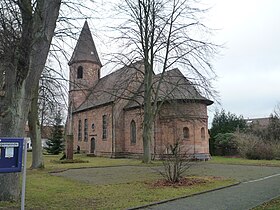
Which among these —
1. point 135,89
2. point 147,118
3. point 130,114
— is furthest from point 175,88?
point 130,114

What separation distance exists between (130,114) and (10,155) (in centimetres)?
3165

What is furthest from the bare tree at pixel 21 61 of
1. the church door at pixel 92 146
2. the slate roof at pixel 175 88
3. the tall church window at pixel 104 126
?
the church door at pixel 92 146

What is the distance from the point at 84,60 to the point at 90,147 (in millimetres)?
13254

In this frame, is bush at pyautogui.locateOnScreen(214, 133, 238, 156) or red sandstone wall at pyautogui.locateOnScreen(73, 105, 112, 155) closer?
red sandstone wall at pyautogui.locateOnScreen(73, 105, 112, 155)

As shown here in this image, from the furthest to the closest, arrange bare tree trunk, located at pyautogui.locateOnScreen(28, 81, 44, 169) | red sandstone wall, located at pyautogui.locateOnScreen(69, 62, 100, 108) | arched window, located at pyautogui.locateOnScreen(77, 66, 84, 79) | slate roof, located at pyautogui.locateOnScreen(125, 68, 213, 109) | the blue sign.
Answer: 1. arched window, located at pyautogui.locateOnScreen(77, 66, 84, 79)
2. red sandstone wall, located at pyautogui.locateOnScreen(69, 62, 100, 108)
3. slate roof, located at pyautogui.locateOnScreen(125, 68, 213, 109)
4. bare tree trunk, located at pyautogui.locateOnScreen(28, 81, 44, 169)
5. the blue sign

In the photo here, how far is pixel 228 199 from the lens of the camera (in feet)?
32.4

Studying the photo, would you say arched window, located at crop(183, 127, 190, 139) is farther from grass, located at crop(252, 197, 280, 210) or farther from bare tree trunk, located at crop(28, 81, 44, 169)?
grass, located at crop(252, 197, 280, 210)

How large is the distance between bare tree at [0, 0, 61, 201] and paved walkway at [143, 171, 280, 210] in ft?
13.8

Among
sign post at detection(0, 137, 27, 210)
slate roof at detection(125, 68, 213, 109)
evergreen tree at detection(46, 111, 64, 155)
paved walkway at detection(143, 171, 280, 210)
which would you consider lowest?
paved walkway at detection(143, 171, 280, 210)

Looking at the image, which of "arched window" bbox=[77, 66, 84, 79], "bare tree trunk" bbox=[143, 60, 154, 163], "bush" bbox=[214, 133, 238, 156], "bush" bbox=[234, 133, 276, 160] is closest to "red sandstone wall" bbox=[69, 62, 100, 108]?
"arched window" bbox=[77, 66, 84, 79]

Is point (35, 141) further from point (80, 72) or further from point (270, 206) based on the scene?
point (80, 72)

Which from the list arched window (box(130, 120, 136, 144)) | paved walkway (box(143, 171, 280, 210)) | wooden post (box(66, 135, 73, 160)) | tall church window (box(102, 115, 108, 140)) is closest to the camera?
paved walkway (box(143, 171, 280, 210))

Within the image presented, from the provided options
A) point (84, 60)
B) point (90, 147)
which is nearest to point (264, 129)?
point (90, 147)

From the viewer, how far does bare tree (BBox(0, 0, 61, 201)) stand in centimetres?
838
